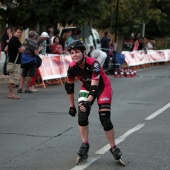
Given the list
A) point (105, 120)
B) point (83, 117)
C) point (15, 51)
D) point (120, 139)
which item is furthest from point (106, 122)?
point (15, 51)

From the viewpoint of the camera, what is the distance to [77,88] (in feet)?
54.9

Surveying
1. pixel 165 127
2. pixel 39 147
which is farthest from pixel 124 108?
pixel 39 147

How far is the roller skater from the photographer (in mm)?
6496

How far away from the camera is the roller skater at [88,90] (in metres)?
6.50

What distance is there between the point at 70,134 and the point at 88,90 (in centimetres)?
213

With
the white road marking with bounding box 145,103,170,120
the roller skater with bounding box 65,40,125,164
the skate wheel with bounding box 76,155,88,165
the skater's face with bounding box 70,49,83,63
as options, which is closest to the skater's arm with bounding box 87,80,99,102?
the roller skater with bounding box 65,40,125,164

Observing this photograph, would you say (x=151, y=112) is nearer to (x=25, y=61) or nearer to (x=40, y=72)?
(x=25, y=61)

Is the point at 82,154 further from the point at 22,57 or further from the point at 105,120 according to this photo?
the point at 22,57

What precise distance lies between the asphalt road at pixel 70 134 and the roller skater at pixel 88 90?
1.07 feet

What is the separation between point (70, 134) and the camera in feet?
28.6

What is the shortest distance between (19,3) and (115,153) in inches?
552

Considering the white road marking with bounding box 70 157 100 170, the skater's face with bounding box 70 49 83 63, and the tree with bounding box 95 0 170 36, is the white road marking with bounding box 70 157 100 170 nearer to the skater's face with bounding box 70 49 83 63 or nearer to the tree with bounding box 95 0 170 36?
the skater's face with bounding box 70 49 83 63

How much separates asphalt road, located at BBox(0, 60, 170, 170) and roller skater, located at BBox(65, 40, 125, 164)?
0.33 metres

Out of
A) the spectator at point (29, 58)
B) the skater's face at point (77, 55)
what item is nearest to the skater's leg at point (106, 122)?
the skater's face at point (77, 55)
